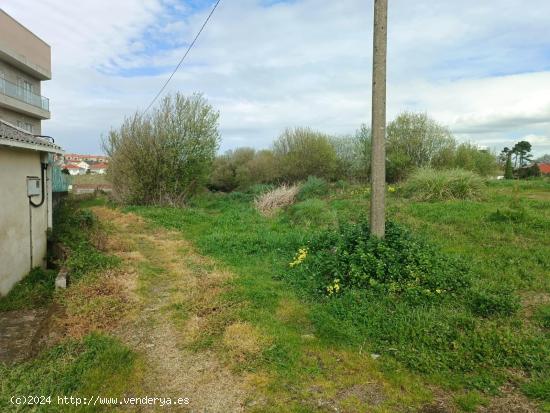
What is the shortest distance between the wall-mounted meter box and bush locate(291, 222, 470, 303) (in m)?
4.86

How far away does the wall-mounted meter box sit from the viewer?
249 inches

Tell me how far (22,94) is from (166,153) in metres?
15.2

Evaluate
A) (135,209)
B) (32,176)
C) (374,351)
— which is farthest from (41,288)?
(135,209)

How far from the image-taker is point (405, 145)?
18.4 meters

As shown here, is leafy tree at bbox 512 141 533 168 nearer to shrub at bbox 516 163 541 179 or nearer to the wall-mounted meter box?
shrub at bbox 516 163 541 179

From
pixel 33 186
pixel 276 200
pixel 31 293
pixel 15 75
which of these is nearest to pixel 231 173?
pixel 276 200

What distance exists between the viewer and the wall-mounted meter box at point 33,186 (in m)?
6.33

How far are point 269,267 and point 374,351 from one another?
10.2 ft

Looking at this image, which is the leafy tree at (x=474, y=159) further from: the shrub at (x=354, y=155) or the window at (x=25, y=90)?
the window at (x=25, y=90)

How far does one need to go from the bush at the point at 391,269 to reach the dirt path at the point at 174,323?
1.67 meters

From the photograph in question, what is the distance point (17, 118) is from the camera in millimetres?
25094

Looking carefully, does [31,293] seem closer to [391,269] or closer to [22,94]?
[391,269]

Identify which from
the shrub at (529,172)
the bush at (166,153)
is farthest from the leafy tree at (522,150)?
the bush at (166,153)

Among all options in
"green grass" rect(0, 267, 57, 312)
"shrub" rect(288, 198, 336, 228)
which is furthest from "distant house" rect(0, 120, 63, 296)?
"shrub" rect(288, 198, 336, 228)
